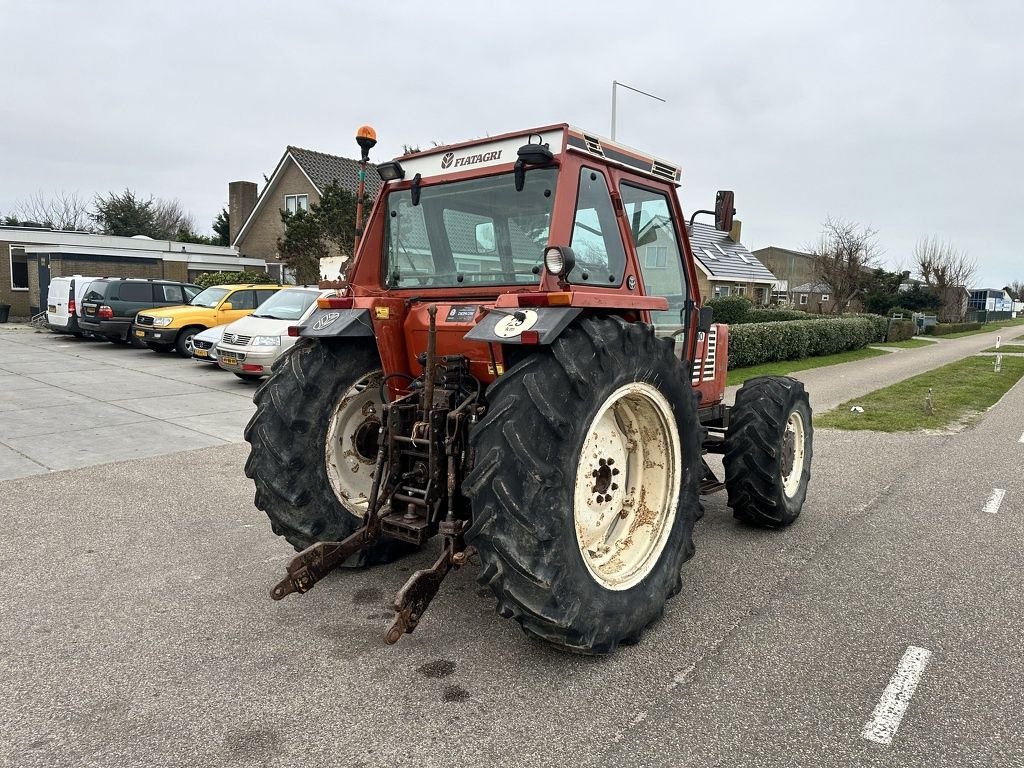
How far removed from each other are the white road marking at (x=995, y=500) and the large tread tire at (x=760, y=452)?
2023 millimetres

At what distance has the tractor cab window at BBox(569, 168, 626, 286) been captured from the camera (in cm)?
371

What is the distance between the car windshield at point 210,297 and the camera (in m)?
16.7

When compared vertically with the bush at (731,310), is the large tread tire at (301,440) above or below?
below

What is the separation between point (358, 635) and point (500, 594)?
948 millimetres

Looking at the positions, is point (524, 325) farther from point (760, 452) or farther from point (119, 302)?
point (119, 302)

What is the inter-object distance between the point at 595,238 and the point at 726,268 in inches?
1393

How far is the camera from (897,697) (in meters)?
3.10

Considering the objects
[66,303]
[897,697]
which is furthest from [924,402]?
[66,303]

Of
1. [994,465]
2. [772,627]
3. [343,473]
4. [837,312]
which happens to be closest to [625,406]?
[772,627]

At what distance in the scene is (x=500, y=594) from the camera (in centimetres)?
306

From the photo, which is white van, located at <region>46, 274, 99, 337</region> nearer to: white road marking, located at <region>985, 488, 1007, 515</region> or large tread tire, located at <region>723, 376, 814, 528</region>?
large tread tire, located at <region>723, 376, 814, 528</region>

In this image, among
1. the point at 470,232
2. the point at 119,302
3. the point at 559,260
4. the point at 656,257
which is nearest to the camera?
the point at 559,260

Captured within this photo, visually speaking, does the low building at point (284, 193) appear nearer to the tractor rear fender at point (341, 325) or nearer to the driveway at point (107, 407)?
the driveway at point (107, 407)

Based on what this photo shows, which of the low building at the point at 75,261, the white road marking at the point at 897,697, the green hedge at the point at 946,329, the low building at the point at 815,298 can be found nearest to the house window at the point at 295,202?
the low building at the point at 75,261
